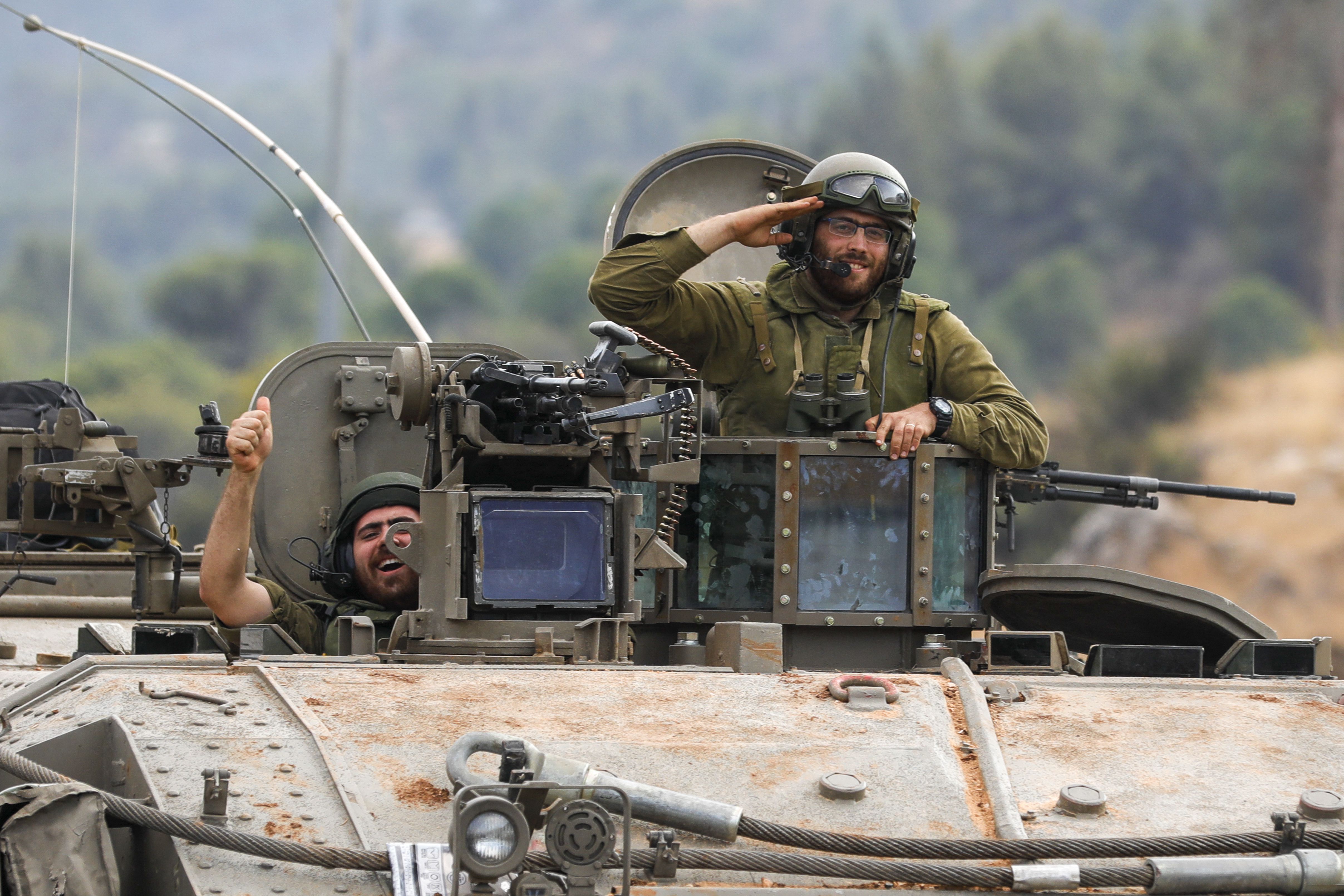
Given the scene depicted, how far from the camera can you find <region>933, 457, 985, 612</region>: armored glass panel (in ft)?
24.3

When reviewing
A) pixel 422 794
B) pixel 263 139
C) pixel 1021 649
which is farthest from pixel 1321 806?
pixel 263 139

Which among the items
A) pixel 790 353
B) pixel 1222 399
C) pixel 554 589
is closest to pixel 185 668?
pixel 554 589

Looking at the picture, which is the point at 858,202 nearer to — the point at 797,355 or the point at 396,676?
the point at 797,355

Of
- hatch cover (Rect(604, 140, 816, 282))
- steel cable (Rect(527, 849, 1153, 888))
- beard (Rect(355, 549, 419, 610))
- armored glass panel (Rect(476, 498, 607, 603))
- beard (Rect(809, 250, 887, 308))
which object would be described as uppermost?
hatch cover (Rect(604, 140, 816, 282))

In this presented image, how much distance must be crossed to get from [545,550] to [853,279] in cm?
197

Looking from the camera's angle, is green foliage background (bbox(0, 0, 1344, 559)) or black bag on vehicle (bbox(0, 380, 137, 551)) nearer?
black bag on vehicle (bbox(0, 380, 137, 551))

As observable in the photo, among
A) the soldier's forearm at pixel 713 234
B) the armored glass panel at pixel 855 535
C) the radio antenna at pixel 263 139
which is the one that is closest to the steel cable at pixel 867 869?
the armored glass panel at pixel 855 535

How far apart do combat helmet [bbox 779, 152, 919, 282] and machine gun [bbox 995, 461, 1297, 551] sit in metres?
0.96

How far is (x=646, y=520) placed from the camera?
301 inches

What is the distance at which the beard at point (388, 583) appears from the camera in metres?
7.54

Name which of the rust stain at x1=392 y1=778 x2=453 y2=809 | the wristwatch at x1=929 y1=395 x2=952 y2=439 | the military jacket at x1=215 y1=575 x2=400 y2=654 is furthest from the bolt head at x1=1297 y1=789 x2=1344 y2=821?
the military jacket at x1=215 y1=575 x2=400 y2=654

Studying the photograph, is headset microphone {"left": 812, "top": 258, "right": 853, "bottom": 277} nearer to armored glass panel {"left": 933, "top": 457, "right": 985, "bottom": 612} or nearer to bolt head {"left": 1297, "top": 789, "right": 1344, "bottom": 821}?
armored glass panel {"left": 933, "top": 457, "right": 985, "bottom": 612}

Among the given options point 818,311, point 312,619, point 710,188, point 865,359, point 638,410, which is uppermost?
point 710,188

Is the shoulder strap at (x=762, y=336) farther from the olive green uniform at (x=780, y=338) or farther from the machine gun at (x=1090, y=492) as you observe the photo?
the machine gun at (x=1090, y=492)
